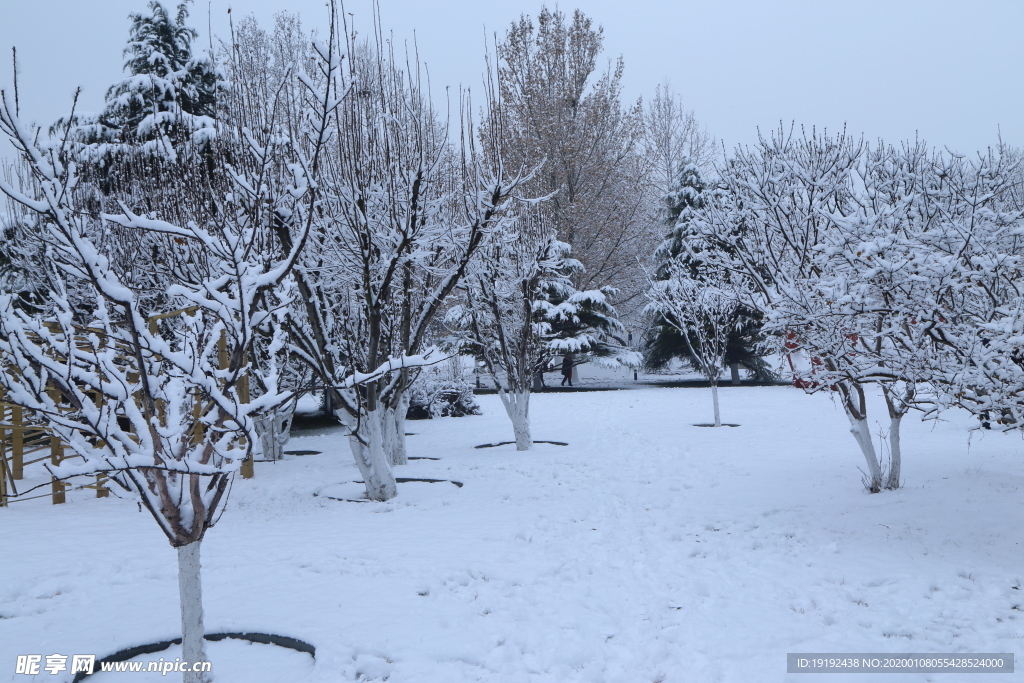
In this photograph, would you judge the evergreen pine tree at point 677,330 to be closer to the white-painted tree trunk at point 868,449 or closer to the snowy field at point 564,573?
the snowy field at point 564,573

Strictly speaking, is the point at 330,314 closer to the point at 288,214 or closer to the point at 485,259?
the point at 288,214

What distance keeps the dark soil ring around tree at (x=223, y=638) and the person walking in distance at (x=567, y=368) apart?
1604 centimetres

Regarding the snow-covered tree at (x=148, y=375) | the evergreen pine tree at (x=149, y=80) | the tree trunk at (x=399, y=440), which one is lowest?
the tree trunk at (x=399, y=440)

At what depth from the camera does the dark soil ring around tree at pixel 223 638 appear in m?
3.18

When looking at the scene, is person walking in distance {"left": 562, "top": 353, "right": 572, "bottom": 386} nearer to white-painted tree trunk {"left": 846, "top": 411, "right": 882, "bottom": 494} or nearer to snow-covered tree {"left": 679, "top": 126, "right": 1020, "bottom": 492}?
snow-covered tree {"left": 679, "top": 126, "right": 1020, "bottom": 492}

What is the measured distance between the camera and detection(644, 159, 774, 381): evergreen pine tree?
62.1 ft

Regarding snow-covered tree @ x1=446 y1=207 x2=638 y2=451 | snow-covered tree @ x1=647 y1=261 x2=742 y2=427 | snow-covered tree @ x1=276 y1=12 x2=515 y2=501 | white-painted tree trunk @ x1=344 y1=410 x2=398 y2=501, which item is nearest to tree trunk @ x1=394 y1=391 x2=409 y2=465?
snow-covered tree @ x1=276 y1=12 x2=515 y2=501

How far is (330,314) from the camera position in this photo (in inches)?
266

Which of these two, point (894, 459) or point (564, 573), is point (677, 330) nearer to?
point (894, 459)

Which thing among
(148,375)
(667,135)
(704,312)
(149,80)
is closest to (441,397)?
(704,312)

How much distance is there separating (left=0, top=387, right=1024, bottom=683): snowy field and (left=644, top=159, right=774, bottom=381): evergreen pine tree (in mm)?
11262

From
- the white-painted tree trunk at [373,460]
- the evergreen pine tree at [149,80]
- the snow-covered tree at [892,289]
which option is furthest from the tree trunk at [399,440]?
the evergreen pine tree at [149,80]

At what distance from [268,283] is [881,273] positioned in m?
3.78

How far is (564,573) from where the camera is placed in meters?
4.29
